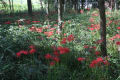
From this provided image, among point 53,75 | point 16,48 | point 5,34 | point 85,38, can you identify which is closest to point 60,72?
point 53,75

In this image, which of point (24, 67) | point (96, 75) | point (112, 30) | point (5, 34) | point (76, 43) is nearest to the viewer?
point (24, 67)

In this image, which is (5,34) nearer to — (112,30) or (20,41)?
(20,41)

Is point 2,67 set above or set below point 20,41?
below

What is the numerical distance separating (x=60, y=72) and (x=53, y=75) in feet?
0.52

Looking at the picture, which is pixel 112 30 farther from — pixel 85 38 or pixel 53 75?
pixel 53 75

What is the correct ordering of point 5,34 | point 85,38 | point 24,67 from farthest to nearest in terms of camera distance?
point 85,38
point 5,34
point 24,67

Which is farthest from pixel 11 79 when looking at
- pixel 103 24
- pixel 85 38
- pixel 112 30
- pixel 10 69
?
pixel 112 30

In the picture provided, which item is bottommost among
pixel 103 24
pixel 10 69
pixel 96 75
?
pixel 96 75

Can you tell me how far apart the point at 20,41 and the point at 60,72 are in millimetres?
1729

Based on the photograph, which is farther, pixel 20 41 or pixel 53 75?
pixel 20 41

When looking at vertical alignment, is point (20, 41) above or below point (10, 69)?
above

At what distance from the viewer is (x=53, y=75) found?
3.38 metres

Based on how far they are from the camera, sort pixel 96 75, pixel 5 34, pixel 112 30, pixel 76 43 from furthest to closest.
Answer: pixel 112 30 < pixel 76 43 < pixel 5 34 < pixel 96 75

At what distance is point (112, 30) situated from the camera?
745 cm
